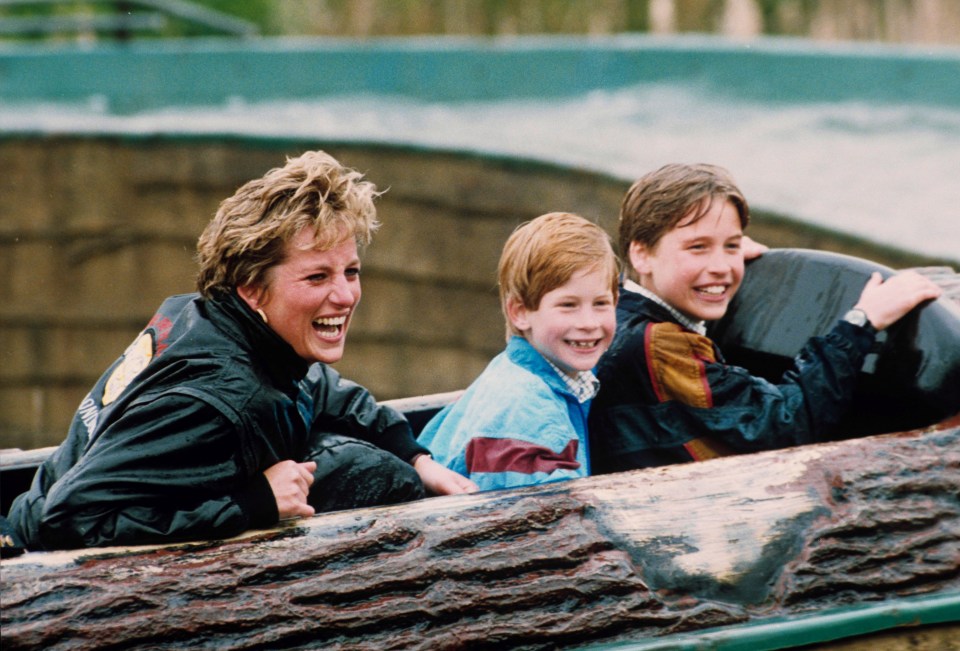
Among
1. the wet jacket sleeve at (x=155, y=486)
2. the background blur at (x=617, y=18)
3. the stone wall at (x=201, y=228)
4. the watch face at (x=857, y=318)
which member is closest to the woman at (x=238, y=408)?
the wet jacket sleeve at (x=155, y=486)

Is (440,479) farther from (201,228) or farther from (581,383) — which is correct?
(201,228)

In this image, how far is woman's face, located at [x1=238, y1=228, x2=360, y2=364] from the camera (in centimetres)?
215

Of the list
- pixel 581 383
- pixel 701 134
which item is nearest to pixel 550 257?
pixel 581 383

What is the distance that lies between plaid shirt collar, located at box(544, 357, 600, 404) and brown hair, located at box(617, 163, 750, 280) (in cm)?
31

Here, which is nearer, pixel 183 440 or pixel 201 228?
Result: pixel 183 440

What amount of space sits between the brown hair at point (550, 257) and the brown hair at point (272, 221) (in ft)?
1.18

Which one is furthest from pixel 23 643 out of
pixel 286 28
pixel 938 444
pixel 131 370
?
pixel 286 28

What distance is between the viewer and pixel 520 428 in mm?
2330

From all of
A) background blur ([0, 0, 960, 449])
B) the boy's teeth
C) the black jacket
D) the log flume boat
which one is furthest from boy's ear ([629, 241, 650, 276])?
background blur ([0, 0, 960, 449])

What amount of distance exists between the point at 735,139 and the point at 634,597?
5.76 metres

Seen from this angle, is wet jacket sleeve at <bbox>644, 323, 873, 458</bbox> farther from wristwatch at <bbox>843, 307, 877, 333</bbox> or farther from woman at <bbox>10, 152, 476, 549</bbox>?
woman at <bbox>10, 152, 476, 549</bbox>

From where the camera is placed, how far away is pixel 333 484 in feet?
7.50

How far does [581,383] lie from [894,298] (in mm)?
613

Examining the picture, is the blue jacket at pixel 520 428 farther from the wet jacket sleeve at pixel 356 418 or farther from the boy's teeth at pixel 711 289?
the boy's teeth at pixel 711 289
